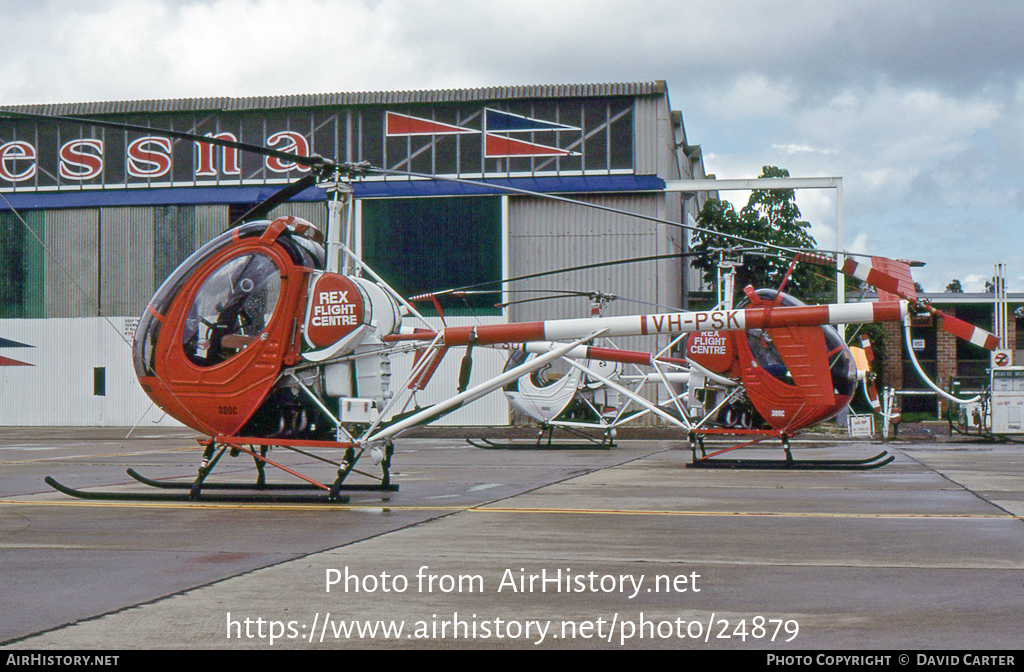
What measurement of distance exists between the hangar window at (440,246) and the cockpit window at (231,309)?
2172 centimetres

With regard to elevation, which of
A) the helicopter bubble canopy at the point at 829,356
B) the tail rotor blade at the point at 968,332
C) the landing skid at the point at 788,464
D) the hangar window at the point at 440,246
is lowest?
→ the landing skid at the point at 788,464

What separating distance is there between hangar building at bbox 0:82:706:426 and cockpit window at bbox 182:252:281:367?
2129cm

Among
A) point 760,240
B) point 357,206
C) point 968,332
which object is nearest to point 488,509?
point 968,332

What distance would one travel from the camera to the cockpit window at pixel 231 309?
10.3 m

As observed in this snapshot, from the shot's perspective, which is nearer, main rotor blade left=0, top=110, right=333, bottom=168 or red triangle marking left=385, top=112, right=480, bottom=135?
main rotor blade left=0, top=110, right=333, bottom=168

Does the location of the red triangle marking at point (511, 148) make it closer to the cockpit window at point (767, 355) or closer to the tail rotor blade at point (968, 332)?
the cockpit window at point (767, 355)

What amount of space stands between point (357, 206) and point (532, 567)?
28.5 metres

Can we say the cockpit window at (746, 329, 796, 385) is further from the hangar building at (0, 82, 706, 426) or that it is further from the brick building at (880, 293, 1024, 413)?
the brick building at (880, 293, 1024, 413)

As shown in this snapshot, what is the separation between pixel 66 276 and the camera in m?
34.0

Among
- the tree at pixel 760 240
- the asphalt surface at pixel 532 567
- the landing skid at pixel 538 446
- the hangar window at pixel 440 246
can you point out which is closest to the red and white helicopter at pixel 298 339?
the asphalt surface at pixel 532 567

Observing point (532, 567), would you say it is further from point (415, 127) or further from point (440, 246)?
point (415, 127)

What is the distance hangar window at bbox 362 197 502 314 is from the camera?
3234 cm

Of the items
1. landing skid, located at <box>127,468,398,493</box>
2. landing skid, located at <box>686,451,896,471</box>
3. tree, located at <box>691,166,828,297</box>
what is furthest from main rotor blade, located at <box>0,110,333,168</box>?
tree, located at <box>691,166,828,297</box>
